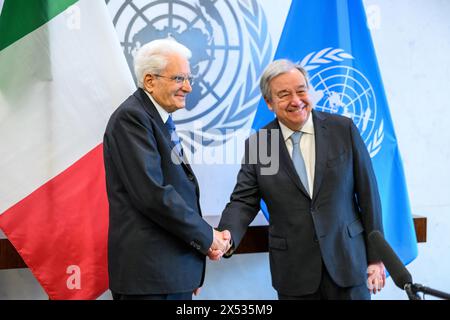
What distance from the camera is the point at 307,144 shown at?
7.21ft

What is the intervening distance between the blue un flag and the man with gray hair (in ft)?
2.38

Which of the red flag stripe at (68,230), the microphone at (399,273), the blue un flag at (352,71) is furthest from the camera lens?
the blue un flag at (352,71)

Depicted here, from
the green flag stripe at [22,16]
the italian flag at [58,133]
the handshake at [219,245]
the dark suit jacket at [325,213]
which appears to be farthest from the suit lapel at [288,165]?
the green flag stripe at [22,16]

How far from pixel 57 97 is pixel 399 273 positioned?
1704 millimetres

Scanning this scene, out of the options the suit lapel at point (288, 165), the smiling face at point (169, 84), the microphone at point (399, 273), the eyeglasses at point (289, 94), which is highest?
the smiling face at point (169, 84)

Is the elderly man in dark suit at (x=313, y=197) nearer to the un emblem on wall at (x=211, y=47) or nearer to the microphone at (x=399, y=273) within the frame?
the un emblem on wall at (x=211, y=47)

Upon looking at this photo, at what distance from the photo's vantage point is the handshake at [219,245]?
206 cm

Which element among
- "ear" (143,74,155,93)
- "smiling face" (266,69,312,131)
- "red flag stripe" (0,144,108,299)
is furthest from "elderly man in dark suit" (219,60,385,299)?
"red flag stripe" (0,144,108,299)

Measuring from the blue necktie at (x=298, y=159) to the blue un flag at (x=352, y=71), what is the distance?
1.52ft

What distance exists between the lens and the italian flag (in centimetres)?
234

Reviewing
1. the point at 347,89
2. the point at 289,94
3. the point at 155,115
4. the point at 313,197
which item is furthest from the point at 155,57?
the point at 347,89

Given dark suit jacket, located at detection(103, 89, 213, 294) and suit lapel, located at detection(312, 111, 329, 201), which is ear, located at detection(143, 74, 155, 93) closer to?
dark suit jacket, located at detection(103, 89, 213, 294)

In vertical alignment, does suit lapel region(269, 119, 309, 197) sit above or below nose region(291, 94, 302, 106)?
below

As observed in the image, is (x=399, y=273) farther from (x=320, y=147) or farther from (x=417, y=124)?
(x=417, y=124)
